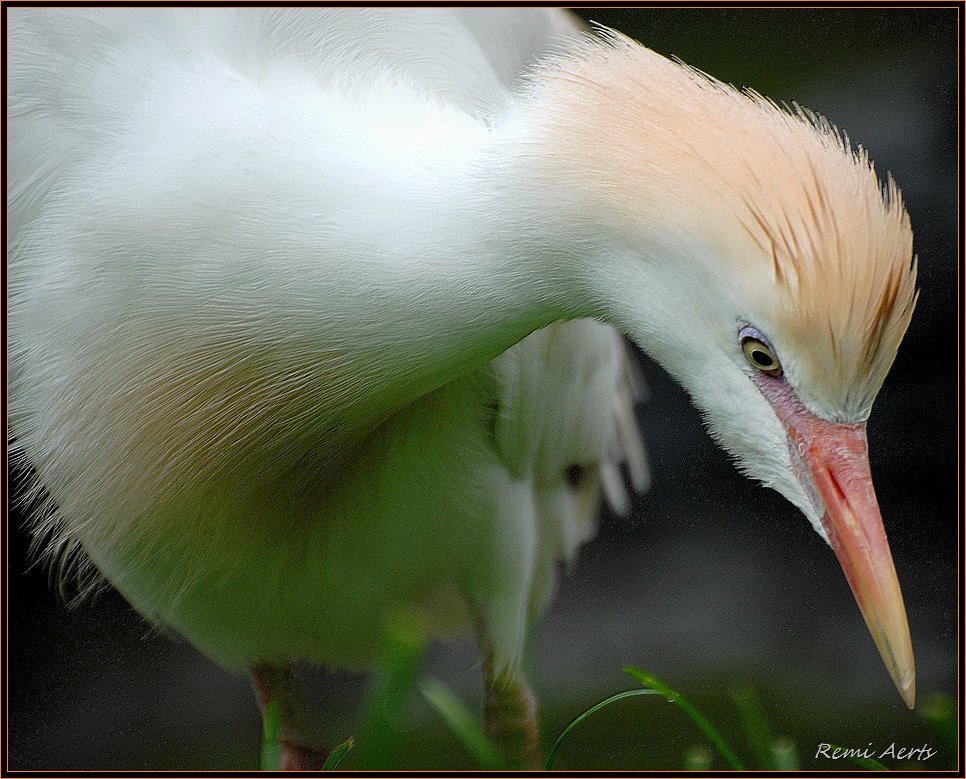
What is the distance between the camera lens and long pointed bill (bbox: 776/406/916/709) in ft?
2.17

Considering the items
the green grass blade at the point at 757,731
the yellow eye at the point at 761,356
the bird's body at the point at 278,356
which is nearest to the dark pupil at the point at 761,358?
the yellow eye at the point at 761,356

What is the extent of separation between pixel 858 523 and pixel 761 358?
0.14 metres

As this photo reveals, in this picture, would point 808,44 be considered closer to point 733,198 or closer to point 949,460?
point 949,460

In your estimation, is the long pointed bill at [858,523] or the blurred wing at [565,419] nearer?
the long pointed bill at [858,523]

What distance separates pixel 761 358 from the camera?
0.64m

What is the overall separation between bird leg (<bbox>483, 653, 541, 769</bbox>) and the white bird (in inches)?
12.8

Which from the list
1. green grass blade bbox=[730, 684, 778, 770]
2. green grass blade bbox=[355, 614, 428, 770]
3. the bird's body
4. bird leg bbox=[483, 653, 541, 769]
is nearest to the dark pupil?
A: the bird's body

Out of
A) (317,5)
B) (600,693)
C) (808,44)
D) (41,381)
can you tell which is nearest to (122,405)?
(41,381)

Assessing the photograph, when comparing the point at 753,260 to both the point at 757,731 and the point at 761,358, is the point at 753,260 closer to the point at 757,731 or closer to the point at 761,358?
the point at 761,358

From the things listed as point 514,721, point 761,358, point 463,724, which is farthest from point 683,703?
point 514,721

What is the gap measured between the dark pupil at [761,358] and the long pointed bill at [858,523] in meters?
0.03

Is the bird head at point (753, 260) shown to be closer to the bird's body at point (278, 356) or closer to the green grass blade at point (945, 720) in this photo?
the bird's body at point (278, 356)

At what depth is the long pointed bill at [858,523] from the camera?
0.66m

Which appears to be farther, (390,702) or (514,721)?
(514,721)
